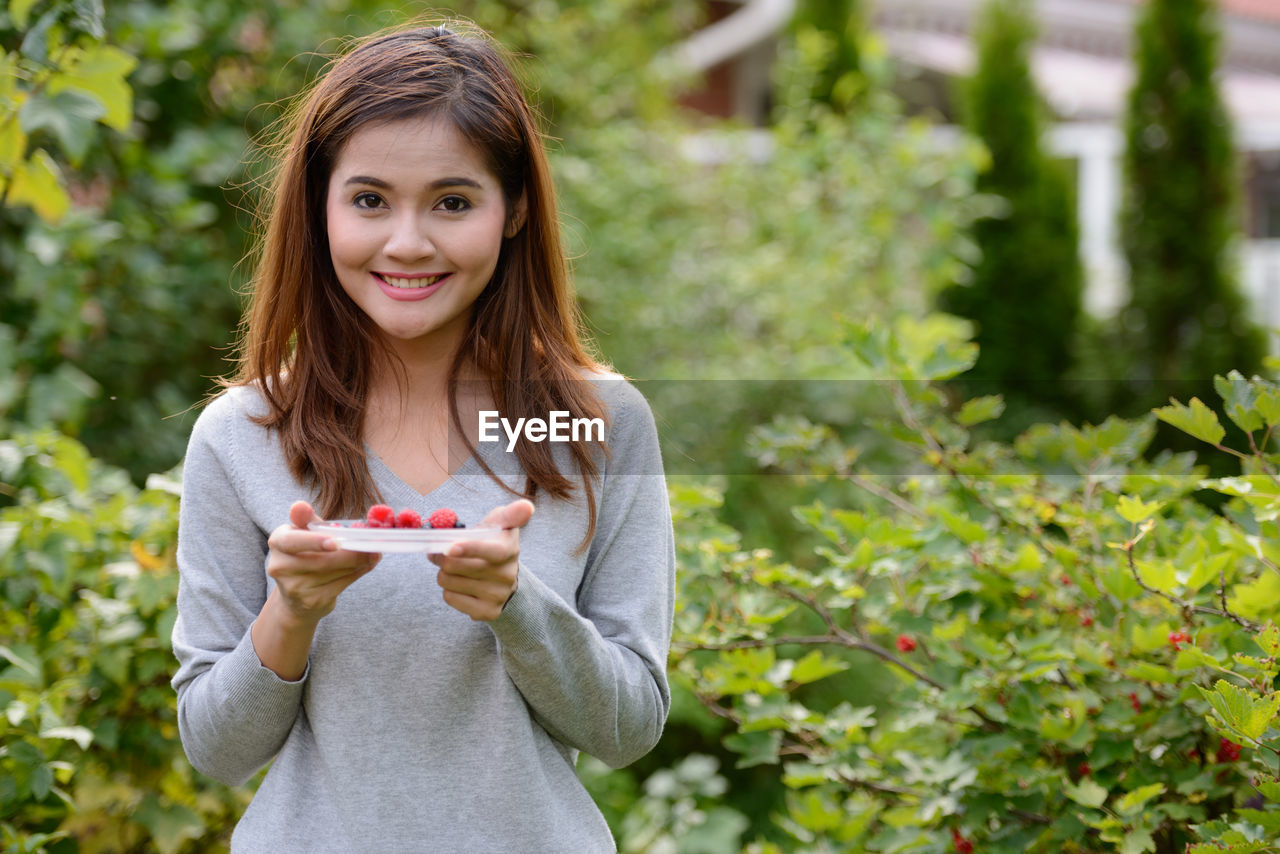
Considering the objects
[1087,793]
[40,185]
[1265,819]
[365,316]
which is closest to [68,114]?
[40,185]

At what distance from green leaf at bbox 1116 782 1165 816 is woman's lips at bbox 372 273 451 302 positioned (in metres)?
1.05

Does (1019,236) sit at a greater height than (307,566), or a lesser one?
lesser

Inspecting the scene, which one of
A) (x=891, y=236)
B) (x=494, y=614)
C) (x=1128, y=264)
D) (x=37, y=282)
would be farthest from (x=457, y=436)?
(x=1128, y=264)

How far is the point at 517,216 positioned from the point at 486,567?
51 cm

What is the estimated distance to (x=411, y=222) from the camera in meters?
1.24

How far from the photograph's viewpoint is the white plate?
3.19ft

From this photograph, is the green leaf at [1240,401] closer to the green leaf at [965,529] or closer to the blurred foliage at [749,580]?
the blurred foliage at [749,580]

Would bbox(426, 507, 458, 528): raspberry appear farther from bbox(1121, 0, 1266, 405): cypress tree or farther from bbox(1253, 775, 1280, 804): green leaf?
bbox(1121, 0, 1266, 405): cypress tree

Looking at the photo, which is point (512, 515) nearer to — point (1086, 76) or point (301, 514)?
point (301, 514)

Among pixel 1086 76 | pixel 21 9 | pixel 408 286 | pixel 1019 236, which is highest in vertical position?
pixel 21 9

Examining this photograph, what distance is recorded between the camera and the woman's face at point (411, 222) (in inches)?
48.9

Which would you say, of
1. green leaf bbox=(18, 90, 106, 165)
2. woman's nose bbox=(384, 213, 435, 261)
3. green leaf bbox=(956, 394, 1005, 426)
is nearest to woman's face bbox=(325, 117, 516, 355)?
woman's nose bbox=(384, 213, 435, 261)

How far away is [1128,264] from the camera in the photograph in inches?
271

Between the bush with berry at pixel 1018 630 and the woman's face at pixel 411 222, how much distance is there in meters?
0.81
